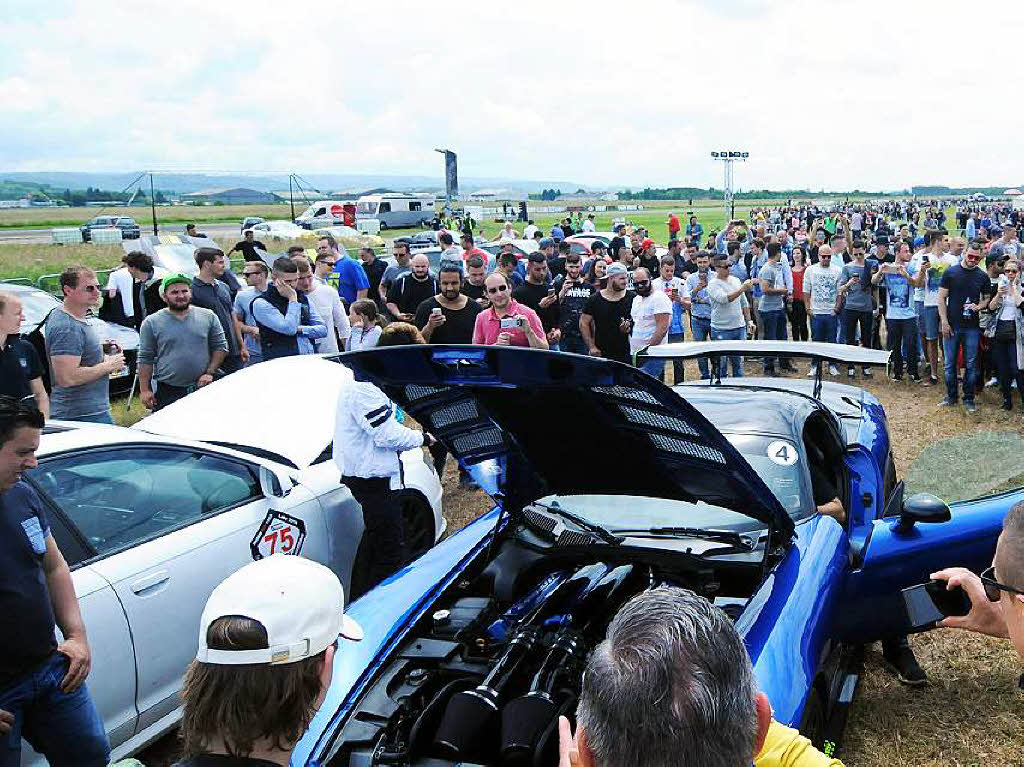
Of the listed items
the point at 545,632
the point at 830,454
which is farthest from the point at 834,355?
the point at 545,632

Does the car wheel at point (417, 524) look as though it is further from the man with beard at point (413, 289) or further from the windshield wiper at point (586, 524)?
the man with beard at point (413, 289)

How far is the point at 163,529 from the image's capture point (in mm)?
3773

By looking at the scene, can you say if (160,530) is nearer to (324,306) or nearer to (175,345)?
(175,345)

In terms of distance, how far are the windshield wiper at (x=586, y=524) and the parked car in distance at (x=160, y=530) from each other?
107 cm

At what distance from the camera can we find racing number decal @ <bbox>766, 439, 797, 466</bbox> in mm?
3902

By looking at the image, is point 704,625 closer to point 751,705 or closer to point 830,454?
point 751,705

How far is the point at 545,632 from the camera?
3.14 m

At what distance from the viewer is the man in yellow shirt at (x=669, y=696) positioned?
132 centimetres

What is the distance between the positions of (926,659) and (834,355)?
1.62 m

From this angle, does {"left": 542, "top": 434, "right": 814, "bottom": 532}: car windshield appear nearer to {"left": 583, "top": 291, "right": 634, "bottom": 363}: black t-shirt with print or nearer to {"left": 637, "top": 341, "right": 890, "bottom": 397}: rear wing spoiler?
{"left": 637, "top": 341, "right": 890, "bottom": 397}: rear wing spoiler

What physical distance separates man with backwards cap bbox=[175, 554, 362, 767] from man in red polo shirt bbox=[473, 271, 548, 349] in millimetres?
4736

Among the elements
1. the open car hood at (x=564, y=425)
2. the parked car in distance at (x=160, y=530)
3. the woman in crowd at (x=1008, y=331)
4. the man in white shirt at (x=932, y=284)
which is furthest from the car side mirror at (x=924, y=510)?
the man in white shirt at (x=932, y=284)

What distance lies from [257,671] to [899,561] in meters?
3.05

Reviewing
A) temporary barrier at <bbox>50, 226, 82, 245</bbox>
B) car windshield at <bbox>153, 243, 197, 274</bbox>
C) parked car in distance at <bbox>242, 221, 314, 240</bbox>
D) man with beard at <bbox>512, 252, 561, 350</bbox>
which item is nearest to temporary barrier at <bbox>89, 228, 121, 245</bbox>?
temporary barrier at <bbox>50, 226, 82, 245</bbox>
